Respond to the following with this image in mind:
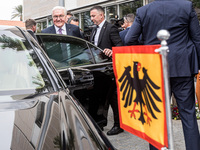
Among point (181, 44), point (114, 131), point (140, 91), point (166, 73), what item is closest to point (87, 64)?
point (114, 131)

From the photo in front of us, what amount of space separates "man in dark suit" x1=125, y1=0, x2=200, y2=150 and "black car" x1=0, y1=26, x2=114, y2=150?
1.12 metres

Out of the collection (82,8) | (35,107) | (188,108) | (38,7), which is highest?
(38,7)

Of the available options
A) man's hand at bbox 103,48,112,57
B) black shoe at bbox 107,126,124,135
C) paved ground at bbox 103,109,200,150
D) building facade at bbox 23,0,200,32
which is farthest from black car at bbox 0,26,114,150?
building facade at bbox 23,0,200,32

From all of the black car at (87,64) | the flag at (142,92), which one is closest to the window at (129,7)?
the black car at (87,64)

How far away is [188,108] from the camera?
2887mm

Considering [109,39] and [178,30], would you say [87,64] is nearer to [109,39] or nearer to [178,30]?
[109,39]

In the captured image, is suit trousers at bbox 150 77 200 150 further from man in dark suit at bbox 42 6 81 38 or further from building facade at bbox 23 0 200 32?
building facade at bbox 23 0 200 32

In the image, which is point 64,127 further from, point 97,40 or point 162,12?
point 97,40

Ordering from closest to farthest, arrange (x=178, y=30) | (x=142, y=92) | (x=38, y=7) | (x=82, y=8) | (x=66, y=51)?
(x=142, y=92)
(x=178, y=30)
(x=66, y=51)
(x=82, y=8)
(x=38, y=7)

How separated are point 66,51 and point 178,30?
1.56 m

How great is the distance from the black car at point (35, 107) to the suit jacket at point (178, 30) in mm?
1121

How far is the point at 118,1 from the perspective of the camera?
571 inches

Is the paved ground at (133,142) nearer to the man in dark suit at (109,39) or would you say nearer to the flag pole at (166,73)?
the man in dark suit at (109,39)

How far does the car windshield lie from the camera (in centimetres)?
227
